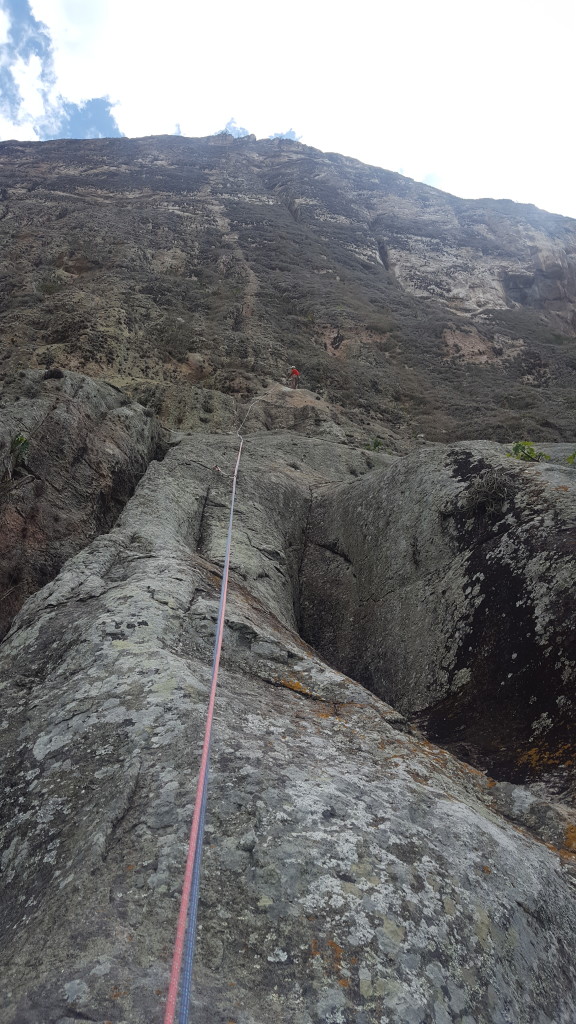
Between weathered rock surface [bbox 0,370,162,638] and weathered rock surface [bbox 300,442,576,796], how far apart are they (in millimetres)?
4141

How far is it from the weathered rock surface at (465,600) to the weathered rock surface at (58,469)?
4141 millimetres

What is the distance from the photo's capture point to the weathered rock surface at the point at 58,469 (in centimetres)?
823

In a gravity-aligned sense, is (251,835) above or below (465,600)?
below

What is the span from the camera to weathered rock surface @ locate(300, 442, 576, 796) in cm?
500

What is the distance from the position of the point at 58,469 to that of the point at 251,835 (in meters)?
8.26

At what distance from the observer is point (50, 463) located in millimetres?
9422

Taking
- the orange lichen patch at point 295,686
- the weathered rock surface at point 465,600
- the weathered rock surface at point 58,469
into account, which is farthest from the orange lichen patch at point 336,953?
the weathered rock surface at point 58,469

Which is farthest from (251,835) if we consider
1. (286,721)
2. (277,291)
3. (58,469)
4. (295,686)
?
(277,291)

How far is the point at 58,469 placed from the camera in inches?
372

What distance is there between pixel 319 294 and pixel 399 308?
7320 millimetres

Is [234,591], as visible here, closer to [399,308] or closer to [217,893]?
[217,893]

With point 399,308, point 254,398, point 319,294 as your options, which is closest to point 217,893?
point 254,398

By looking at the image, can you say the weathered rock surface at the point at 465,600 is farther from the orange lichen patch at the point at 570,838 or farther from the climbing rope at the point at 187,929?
the climbing rope at the point at 187,929

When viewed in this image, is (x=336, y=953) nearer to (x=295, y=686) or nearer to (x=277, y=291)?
(x=295, y=686)
